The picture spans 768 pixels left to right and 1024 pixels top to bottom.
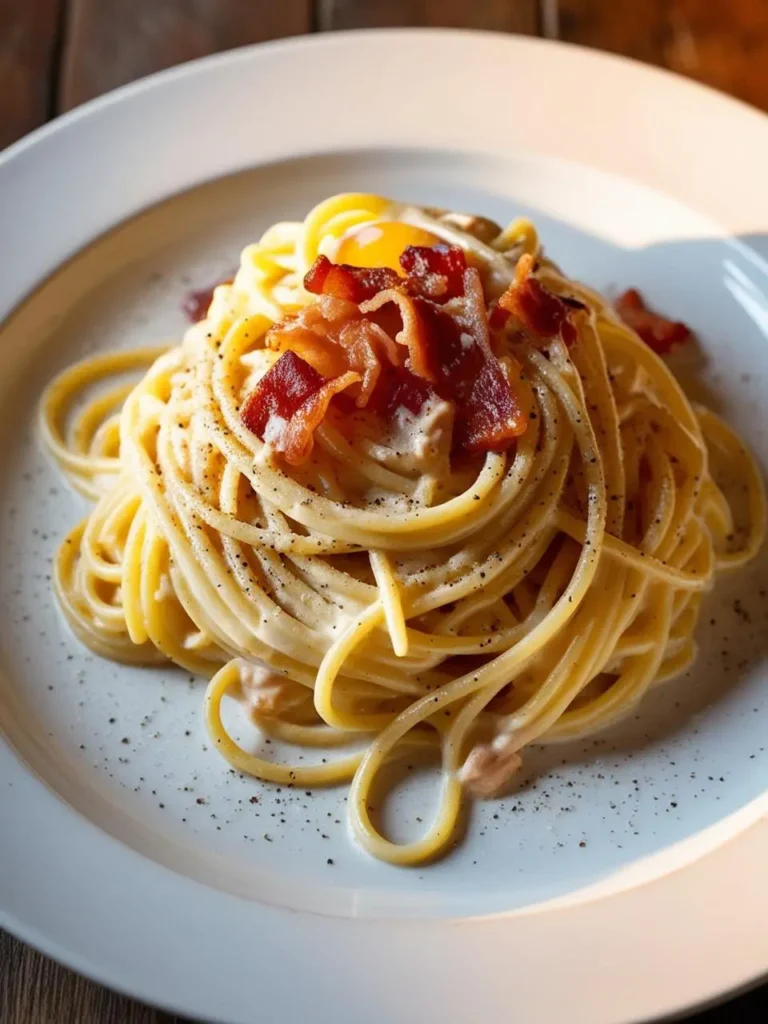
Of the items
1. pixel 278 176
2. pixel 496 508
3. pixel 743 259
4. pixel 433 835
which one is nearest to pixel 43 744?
pixel 433 835

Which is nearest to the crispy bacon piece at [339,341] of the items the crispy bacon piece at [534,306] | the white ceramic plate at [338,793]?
the crispy bacon piece at [534,306]

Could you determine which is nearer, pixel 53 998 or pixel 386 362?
pixel 53 998

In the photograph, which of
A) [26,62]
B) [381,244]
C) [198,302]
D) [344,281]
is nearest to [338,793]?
[344,281]

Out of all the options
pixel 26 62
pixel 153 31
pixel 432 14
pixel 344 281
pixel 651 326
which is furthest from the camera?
pixel 432 14

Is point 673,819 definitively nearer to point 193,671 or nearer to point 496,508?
point 496,508

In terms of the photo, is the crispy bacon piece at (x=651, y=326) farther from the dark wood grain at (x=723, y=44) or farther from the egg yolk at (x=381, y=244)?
the dark wood grain at (x=723, y=44)

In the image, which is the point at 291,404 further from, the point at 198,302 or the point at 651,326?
the point at 651,326

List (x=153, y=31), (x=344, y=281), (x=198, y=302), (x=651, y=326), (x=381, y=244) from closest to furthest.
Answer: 1. (x=344, y=281)
2. (x=381, y=244)
3. (x=651, y=326)
4. (x=198, y=302)
5. (x=153, y=31)
